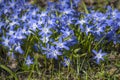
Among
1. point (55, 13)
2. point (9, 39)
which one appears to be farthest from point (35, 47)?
point (55, 13)

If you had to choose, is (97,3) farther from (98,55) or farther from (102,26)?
(98,55)

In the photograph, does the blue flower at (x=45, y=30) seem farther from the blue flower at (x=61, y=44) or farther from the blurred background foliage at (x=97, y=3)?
the blurred background foliage at (x=97, y=3)

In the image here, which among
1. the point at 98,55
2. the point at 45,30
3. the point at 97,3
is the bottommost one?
the point at 98,55

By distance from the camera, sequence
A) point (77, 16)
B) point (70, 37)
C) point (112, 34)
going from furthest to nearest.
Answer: point (77, 16)
point (112, 34)
point (70, 37)

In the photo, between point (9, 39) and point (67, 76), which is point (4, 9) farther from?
point (67, 76)

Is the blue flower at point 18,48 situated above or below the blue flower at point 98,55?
above

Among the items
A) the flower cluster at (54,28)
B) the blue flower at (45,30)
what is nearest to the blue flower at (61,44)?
the flower cluster at (54,28)

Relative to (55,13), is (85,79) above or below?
below

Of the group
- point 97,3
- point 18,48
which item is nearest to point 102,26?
→ point 18,48
